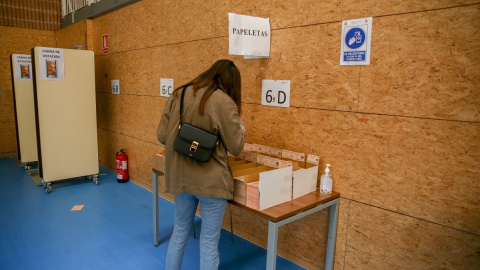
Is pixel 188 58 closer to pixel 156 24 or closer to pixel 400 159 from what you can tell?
pixel 156 24

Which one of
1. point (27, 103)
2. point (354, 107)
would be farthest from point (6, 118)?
point (354, 107)

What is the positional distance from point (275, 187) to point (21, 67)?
4.83m

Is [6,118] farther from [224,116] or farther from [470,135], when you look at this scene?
[470,135]

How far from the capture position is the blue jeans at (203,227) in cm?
192

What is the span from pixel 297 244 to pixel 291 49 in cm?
149

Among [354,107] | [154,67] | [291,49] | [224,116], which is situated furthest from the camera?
[154,67]

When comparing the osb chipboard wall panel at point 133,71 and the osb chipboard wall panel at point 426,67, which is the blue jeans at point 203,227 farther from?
the osb chipboard wall panel at point 133,71

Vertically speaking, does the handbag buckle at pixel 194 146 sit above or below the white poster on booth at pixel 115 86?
below

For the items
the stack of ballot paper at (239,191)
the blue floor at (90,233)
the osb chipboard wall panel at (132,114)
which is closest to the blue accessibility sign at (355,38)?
the stack of ballot paper at (239,191)

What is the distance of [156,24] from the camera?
383cm

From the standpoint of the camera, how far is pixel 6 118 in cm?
600

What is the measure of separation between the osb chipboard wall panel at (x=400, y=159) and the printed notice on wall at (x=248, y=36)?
0.52m

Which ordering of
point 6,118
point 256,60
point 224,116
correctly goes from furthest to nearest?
point 6,118
point 256,60
point 224,116

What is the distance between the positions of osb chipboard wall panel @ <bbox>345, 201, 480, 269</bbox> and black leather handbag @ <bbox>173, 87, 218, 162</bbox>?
1.07 metres
